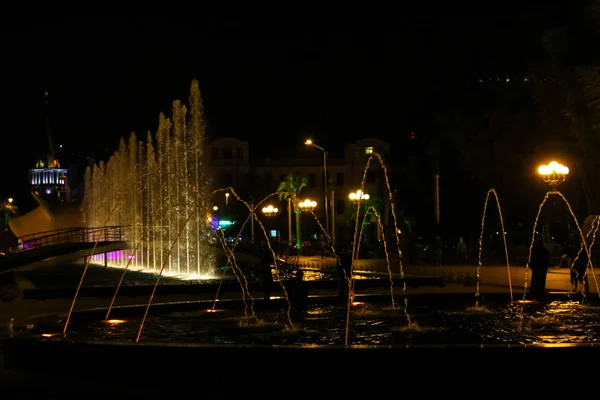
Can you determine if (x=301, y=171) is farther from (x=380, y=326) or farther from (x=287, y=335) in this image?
(x=287, y=335)

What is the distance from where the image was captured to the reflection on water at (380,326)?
1492 centimetres

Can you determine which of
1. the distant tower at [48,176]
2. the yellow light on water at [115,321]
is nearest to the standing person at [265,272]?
the yellow light on water at [115,321]

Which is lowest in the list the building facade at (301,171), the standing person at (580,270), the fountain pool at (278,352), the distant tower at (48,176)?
the fountain pool at (278,352)

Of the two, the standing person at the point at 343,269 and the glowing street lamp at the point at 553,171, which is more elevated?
the glowing street lamp at the point at 553,171

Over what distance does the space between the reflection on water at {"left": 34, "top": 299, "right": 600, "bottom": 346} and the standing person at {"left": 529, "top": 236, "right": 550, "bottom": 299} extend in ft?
2.43

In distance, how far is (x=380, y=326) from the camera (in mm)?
16812

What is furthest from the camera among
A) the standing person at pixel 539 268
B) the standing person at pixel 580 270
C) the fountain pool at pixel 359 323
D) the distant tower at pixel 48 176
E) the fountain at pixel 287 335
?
the distant tower at pixel 48 176

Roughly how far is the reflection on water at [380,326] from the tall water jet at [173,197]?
60.4 ft

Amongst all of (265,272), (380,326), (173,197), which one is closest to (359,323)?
(380,326)

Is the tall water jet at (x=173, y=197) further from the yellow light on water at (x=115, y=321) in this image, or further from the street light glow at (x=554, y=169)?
the yellow light on water at (x=115, y=321)

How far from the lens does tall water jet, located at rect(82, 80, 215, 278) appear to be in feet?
129

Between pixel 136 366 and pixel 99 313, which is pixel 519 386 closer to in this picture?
pixel 136 366

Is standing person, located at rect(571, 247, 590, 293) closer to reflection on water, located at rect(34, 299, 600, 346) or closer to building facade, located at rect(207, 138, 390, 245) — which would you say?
reflection on water, located at rect(34, 299, 600, 346)

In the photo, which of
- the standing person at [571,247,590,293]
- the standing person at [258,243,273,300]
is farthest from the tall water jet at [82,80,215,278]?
the standing person at [571,247,590,293]
